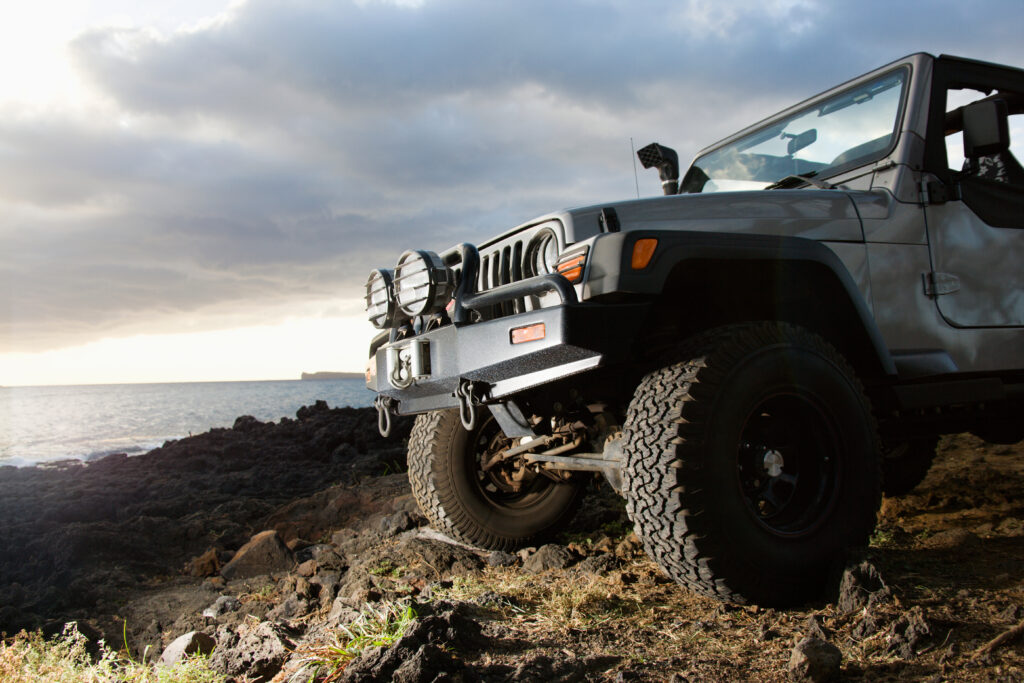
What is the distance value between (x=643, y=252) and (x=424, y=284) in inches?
39.6

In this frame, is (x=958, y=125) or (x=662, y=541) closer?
(x=662, y=541)

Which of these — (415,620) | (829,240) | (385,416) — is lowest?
(415,620)

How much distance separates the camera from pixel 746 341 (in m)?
2.83

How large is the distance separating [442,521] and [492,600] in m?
1.01

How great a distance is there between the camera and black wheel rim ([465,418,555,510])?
4164mm

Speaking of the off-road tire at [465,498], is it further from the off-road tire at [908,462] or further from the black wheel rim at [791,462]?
the off-road tire at [908,462]

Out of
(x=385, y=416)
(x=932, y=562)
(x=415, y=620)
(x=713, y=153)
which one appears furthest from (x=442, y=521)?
(x=713, y=153)

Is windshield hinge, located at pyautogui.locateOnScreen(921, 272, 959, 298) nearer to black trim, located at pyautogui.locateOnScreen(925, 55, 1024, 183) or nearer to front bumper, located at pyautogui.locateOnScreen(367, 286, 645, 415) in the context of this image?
black trim, located at pyautogui.locateOnScreen(925, 55, 1024, 183)

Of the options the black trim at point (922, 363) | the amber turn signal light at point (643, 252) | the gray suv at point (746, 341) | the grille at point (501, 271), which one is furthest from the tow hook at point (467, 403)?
the black trim at point (922, 363)

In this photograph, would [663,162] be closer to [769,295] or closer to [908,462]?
[769,295]

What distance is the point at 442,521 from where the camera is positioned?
4.04m

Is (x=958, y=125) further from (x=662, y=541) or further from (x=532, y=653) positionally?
(x=532, y=653)

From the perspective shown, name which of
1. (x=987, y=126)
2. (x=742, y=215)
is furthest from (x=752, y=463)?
(x=987, y=126)

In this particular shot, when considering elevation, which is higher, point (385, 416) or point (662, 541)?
point (385, 416)
